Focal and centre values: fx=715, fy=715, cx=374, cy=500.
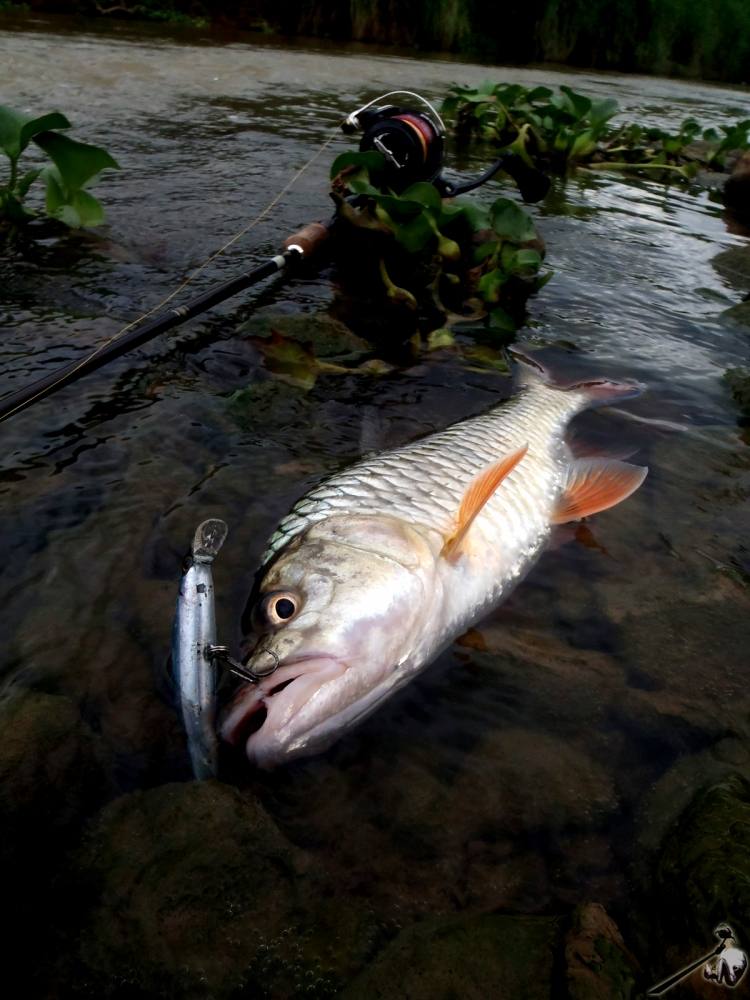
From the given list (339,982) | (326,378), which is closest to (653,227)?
(326,378)

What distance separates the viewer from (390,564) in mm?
2191

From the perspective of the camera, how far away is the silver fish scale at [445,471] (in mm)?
2455

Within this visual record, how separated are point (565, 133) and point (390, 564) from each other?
8493 millimetres

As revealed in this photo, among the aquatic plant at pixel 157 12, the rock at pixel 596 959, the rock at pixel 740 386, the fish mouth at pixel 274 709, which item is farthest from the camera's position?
the aquatic plant at pixel 157 12

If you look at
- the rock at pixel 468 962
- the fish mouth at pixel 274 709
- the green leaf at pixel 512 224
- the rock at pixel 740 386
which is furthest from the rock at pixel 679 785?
the green leaf at pixel 512 224

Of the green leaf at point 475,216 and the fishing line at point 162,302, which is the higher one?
the green leaf at point 475,216

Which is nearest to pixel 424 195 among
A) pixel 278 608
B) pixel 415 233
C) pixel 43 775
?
pixel 415 233

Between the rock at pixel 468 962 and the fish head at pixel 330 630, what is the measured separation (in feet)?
1.69

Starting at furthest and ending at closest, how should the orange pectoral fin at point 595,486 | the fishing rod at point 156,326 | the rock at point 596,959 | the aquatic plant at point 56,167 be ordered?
1. the aquatic plant at point 56,167
2. the orange pectoral fin at point 595,486
3. the fishing rod at point 156,326
4. the rock at point 596,959

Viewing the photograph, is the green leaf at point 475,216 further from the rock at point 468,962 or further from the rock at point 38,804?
the rock at point 468,962

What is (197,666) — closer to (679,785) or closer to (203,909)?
(203,909)

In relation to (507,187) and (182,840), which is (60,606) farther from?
(507,187)

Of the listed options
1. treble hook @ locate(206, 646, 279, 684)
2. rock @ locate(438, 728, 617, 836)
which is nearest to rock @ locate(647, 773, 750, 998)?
rock @ locate(438, 728, 617, 836)

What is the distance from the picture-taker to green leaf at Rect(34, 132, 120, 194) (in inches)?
164
